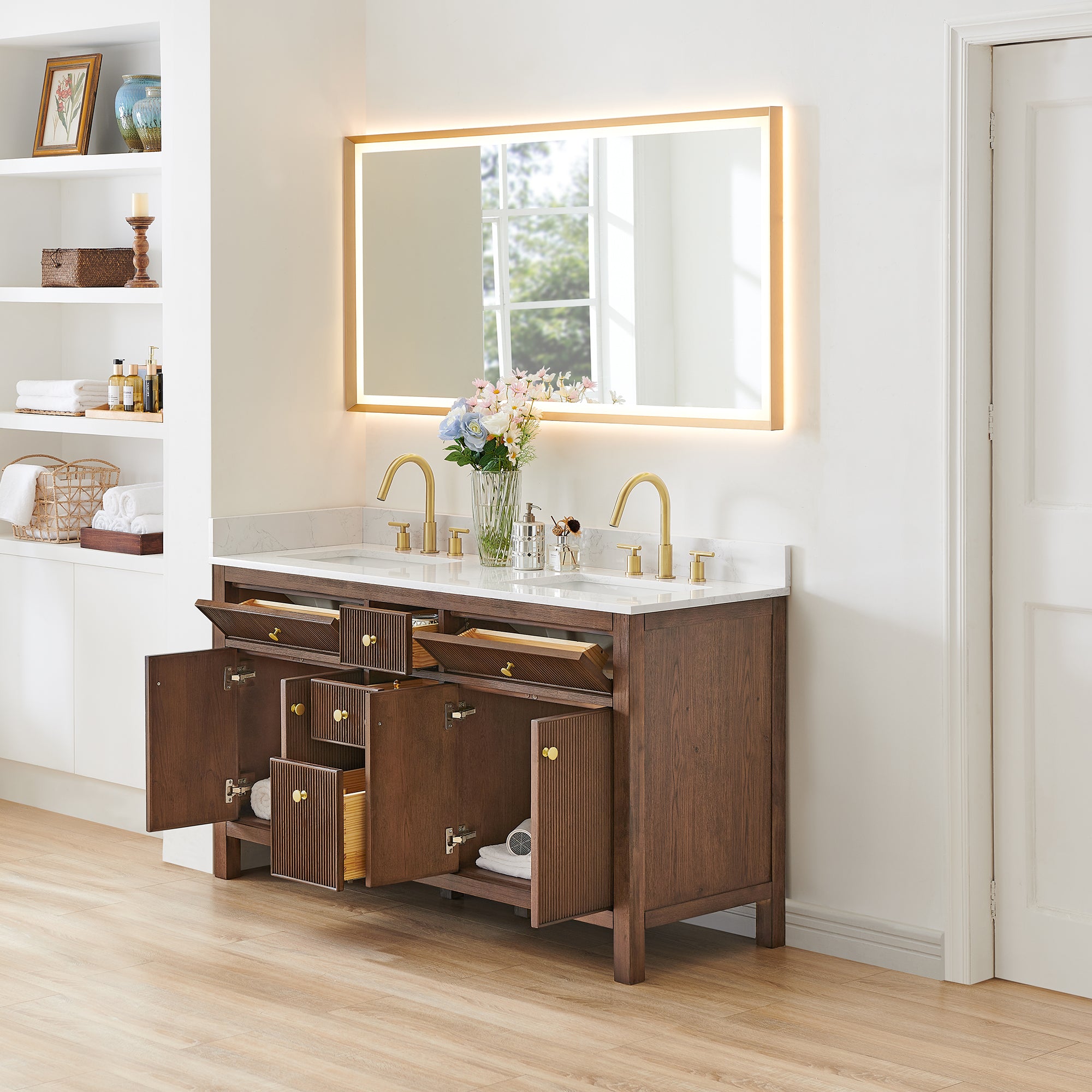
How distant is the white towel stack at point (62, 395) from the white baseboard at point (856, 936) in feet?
7.44

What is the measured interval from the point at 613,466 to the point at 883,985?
135cm

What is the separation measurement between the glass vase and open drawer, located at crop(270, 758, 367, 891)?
2.06 ft

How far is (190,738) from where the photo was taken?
3982 mm

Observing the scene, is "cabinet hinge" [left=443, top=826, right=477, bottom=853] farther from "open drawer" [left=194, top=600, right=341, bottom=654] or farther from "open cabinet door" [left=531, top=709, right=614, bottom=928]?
"open drawer" [left=194, top=600, right=341, bottom=654]

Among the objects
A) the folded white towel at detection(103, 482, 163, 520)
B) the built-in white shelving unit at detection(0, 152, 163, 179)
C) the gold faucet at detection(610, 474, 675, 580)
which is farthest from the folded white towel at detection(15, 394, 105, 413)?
the gold faucet at detection(610, 474, 675, 580)

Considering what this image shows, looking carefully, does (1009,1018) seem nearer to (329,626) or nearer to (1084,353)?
(1084,353)

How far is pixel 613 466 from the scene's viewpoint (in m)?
3.94

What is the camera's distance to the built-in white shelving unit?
4359 mm

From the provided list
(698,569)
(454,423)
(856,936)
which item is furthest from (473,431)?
(856,936)

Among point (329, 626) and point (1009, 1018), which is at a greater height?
point (329, 626)

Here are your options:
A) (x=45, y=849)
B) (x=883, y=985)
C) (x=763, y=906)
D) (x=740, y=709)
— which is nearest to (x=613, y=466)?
(x=740, y=709)

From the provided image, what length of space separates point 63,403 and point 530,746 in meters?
1.84

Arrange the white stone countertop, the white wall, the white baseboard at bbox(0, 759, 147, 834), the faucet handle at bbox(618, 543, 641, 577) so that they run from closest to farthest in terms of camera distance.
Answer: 1. the white wall
2. the white stone countertop
3. the faucet handle at bbox(618, 543, 641, 577)
4. the white baseboard at bbox(0, 759, 147, 834)

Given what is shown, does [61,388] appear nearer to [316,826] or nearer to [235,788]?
[235,788]
